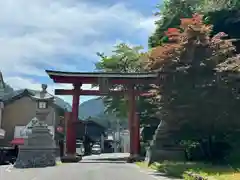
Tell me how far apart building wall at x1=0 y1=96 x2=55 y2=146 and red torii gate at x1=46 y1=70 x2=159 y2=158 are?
17695mm

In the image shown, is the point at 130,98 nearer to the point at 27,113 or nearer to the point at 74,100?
the point at 74,100

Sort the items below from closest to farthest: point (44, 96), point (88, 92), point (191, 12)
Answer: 1. point (44, 96)
2. point (88, 92)
3. point (191, 12)

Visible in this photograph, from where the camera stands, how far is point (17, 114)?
5209 centimetres

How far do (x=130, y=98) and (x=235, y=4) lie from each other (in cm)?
1238

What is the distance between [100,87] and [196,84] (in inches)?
544

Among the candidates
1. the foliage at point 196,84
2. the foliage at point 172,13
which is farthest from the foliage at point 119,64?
the foliage at point 196,84

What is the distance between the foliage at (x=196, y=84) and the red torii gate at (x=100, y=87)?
11059 millimetres

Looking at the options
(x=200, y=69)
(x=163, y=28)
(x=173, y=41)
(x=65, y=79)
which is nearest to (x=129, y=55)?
(x=163, y=28)

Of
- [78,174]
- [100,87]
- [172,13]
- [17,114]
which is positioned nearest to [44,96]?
[100,87]

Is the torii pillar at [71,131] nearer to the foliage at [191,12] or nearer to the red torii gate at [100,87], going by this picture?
the red torii gate at [100,87]

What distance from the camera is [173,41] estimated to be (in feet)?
81.2

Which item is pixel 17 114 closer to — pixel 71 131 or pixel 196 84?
pixel 71 131

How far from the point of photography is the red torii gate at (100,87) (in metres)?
33.9

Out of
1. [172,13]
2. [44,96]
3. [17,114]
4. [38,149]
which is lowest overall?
[38,149]
